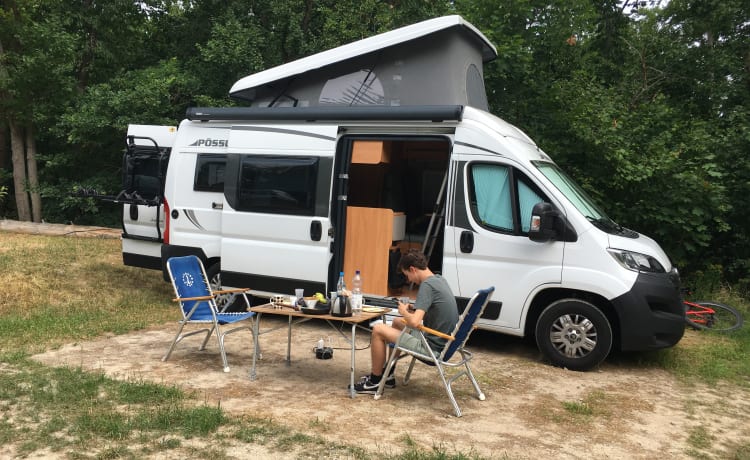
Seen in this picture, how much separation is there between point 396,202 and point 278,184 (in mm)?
1540

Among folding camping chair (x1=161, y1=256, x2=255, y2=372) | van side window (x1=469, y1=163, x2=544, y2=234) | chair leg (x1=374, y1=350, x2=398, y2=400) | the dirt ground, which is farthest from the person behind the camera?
van side window (x1=469, y1=163, x2=544, y2=234)

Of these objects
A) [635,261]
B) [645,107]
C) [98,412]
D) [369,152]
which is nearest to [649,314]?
[635,261]

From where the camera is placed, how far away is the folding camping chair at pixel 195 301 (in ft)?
18.8

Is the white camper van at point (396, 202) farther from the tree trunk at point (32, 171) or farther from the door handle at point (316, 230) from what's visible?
the tree trunk at point (32, 171)

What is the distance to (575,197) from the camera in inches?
251

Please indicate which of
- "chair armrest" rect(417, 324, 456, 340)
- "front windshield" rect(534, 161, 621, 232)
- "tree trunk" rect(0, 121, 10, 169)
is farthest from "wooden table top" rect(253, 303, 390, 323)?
"tree trunk" rect(0, 121, 10, 169)

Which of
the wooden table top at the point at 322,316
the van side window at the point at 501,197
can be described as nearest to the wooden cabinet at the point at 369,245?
the van side window at the point at 501,197

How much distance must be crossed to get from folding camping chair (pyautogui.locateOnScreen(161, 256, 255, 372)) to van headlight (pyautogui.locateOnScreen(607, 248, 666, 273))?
3.50 meters

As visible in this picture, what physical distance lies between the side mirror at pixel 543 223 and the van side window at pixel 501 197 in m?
0.20

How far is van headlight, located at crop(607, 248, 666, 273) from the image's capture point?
19.4 ft

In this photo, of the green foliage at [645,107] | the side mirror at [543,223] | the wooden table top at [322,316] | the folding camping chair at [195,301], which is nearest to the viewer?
the wooden table top at [322,316]

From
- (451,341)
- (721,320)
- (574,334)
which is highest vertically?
(451,341)

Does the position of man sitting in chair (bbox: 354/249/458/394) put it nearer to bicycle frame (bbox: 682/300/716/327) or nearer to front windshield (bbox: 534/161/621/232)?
front windshield (bbox: 534/161/621/232)

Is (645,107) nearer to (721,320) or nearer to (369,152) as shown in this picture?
Result: (721,320)
